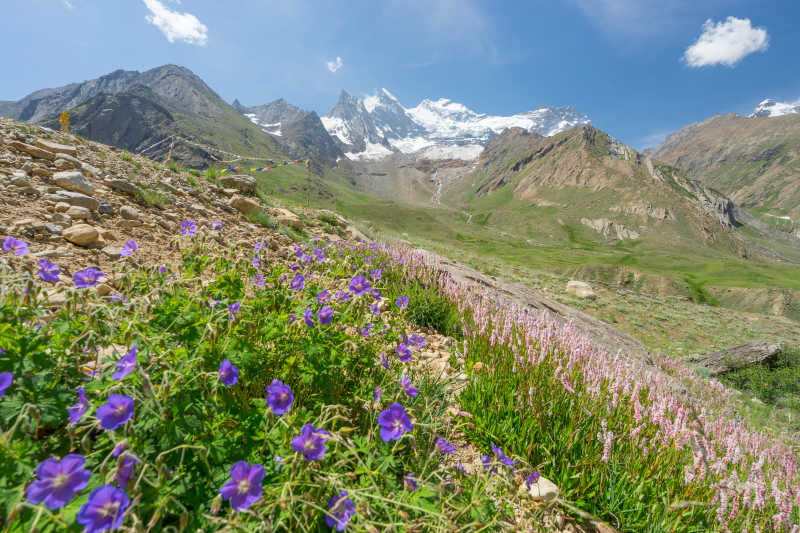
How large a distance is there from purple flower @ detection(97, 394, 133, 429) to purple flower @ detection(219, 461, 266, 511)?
0.51 m

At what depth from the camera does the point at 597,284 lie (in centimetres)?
2480

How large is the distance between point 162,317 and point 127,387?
39.1 inches

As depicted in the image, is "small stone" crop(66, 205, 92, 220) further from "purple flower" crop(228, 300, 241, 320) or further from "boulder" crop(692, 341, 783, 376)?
"boulder" crop(692, 341, 783, 376)

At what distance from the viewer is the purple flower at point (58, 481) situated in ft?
3.48

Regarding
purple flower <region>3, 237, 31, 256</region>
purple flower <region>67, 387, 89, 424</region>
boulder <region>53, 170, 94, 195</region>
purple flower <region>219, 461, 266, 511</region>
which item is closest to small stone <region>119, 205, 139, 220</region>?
boulder <region>53, 170, 94, 195</region>

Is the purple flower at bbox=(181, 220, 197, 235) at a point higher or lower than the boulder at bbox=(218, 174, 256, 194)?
lower

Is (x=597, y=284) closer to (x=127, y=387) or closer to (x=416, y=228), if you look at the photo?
(x=127, y=387)

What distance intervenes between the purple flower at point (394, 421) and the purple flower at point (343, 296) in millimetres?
1601

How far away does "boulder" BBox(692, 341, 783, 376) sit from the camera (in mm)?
9898

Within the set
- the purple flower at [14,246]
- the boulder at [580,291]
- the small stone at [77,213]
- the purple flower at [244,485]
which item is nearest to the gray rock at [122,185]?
the small stone at [77,213]

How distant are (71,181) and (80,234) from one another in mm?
2132

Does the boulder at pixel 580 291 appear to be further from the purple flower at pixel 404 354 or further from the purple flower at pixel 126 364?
the purple flower at pixel 126 364

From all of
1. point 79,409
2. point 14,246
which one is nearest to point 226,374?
point 79,409

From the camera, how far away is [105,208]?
229 inches
